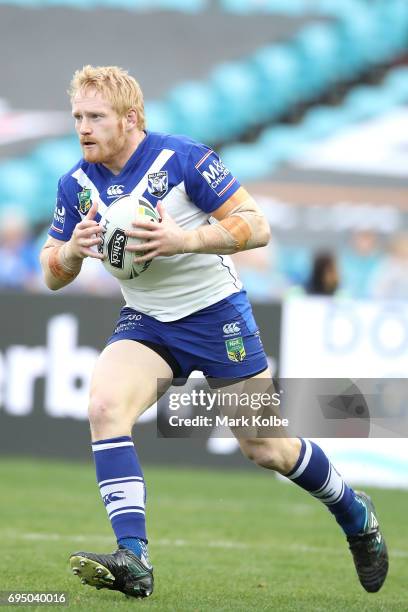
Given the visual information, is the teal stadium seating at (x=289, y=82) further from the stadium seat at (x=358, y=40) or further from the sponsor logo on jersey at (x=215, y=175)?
the sponsor logo on jersey at (x=215, y=175)

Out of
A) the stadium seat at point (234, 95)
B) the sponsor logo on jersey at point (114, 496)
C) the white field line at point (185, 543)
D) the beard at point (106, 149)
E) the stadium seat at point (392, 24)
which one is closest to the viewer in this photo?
the sponsor logo on jersey at point (114, 496)

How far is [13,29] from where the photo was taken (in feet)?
→ 63.0

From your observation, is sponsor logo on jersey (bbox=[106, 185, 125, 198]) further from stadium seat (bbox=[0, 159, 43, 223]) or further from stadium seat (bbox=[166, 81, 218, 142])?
stadium seat (bbox=[166, 81, 218, 142])

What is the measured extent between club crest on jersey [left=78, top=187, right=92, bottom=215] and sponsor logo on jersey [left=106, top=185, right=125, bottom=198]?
11cm

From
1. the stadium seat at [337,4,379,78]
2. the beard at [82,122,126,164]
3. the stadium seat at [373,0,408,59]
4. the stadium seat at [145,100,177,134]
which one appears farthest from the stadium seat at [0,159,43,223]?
the beard at [82,122,126,164]

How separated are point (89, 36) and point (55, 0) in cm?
82

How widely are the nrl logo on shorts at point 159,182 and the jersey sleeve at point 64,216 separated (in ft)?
1.27

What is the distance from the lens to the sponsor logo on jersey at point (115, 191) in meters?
5.24

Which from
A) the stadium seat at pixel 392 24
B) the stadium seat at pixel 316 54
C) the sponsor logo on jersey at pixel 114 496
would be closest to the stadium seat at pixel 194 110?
the stadium seat at pixel 316 54

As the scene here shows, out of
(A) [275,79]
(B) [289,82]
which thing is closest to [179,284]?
(A) [275,79]

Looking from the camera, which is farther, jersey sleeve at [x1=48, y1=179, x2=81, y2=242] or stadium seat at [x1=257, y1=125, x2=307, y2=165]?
stadium seat at [x1=257, y1=125, x2=307, y2=165]

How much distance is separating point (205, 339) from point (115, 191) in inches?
31.3

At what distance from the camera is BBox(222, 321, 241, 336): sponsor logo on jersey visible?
218 inches

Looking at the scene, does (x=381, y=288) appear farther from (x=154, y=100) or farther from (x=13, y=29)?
(x=13, y=29)
